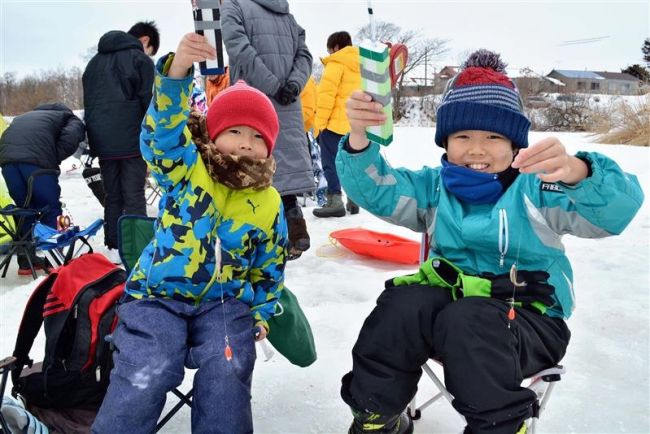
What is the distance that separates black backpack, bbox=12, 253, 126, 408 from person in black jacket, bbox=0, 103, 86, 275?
228 centimetres

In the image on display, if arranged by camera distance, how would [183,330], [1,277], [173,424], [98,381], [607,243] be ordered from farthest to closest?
[607,243], [1,277], [173,424], [98,381], [183,330]

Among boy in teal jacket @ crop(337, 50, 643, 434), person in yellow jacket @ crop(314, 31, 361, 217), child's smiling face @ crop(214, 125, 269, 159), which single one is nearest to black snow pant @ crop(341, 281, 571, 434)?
boy in teal jacket @ crop(337, 50, 643, 434)

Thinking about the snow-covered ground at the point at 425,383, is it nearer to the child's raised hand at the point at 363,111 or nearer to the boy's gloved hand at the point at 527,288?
the boy's gloved hand at the point at 527,288

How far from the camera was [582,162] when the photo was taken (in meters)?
1.60

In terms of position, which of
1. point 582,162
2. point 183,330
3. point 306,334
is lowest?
point 306,334

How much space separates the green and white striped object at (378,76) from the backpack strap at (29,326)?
4.54 ft

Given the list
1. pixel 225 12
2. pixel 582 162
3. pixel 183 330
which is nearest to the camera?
pixel 582 162

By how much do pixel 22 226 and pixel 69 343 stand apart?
2482 mm

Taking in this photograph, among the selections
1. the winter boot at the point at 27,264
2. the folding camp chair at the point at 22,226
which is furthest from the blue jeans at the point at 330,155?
the winter boot at the point at 27,264

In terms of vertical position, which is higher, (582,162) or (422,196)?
(582,162)

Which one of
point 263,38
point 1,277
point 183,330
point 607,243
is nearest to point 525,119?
point 183,330

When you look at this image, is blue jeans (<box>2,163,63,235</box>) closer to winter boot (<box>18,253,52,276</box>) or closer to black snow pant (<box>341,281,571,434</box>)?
winter boot (<box>18,253,52,276</box>)

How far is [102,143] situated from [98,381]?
2.69m

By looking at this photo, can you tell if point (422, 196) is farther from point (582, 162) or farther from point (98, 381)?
point (98, 381)
